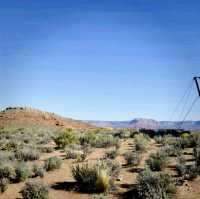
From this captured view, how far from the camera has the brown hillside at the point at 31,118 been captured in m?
70.1

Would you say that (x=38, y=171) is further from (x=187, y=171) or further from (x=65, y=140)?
(x=65, y=140)

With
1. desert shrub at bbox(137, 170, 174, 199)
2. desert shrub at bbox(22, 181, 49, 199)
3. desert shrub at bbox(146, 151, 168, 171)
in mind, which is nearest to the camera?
desert shrub at bbox(137, 170, 174, 199)

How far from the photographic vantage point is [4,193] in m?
12.3

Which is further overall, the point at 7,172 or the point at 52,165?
the point at 52,165

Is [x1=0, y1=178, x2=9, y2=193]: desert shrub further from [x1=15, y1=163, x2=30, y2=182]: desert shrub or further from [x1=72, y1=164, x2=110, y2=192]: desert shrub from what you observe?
[x1=72, y1=164, x2=110, y2=192]: desert shrub

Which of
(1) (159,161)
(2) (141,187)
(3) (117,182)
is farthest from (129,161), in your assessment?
(2) (141,187)

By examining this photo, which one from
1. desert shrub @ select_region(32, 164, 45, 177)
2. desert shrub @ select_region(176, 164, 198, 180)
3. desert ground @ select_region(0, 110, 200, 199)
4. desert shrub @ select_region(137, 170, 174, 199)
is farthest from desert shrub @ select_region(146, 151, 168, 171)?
desert shrub @ select_region(32, 164, 45, 177)

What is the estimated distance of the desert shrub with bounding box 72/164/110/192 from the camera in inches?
461

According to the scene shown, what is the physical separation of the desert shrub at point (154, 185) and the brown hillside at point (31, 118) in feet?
188

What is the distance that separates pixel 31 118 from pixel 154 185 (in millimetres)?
65176

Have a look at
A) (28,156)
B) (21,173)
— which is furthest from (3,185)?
(28,156)

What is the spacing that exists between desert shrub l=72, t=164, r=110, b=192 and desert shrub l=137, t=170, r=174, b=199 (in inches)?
45.2

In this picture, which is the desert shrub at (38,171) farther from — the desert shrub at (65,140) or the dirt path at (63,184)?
the desert shrub at (65,140)

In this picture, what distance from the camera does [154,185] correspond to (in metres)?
11.0
